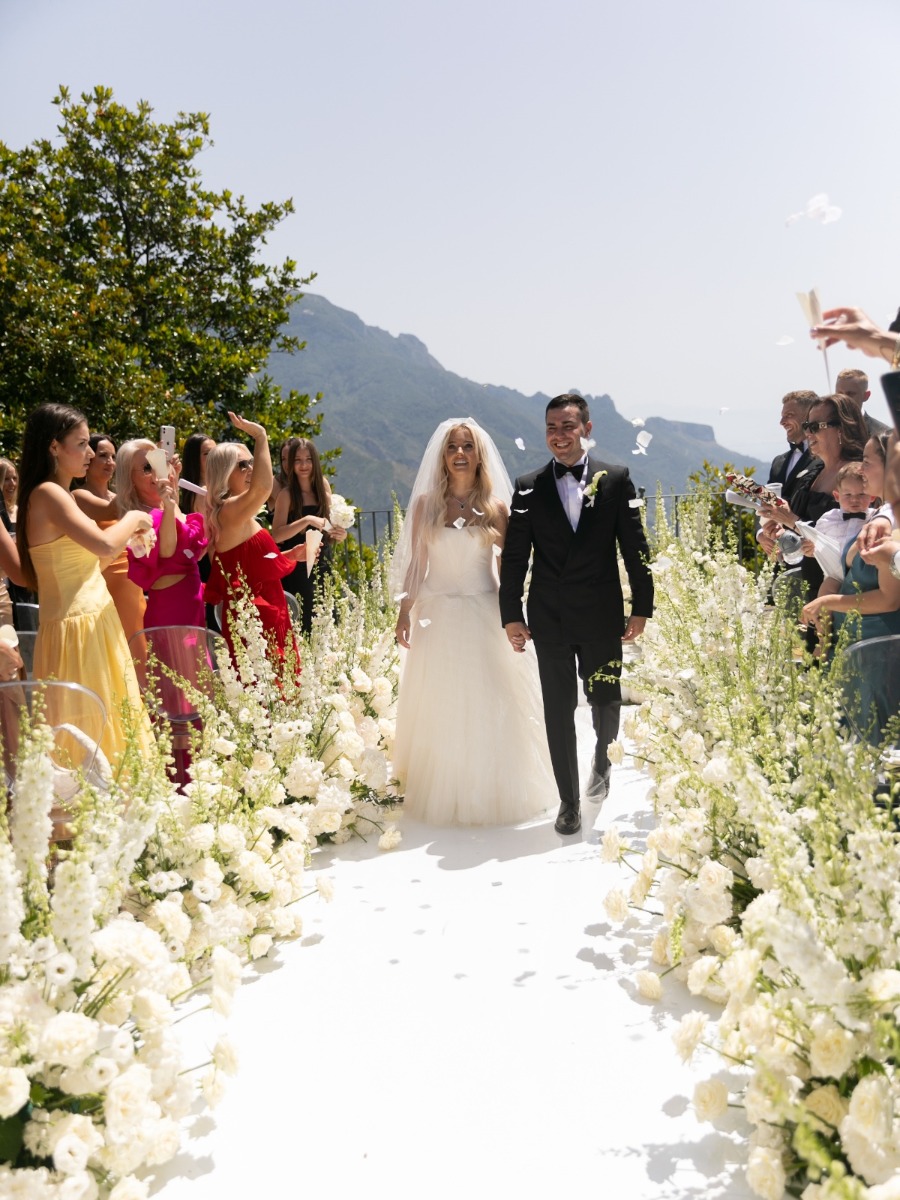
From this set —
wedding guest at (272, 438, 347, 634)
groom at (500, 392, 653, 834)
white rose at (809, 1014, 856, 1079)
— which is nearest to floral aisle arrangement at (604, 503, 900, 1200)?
white rose at (809, 1014, 856, 1079)

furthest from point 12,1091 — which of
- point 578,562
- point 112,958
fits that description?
point 578,562

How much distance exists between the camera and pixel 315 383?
19850 cm

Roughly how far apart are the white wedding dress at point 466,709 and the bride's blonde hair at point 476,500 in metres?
0.07

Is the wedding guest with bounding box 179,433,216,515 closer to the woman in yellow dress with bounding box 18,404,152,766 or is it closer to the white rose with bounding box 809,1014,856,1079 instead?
the woman in yellow dress with bounding box 18,404,152,766

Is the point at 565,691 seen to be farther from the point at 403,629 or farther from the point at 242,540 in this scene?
the point at 242,540

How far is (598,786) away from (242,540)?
7.93 feet

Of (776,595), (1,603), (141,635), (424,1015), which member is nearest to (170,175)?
(1,603)

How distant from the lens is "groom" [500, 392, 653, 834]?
454cm

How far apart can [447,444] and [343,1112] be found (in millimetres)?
3336

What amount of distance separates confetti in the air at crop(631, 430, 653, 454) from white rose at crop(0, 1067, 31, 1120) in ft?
11.9

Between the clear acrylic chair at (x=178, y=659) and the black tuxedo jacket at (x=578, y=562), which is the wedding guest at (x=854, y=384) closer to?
the black tuxedo jacket at (x=578, y=562)

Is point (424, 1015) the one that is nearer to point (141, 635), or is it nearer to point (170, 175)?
point (141, 635)

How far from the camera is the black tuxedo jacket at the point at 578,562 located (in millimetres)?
4535

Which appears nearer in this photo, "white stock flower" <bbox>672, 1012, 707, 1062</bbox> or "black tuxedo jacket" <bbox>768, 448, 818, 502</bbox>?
"white stock flower" <bbox>672, 1012, 707, 1062</bbox>
